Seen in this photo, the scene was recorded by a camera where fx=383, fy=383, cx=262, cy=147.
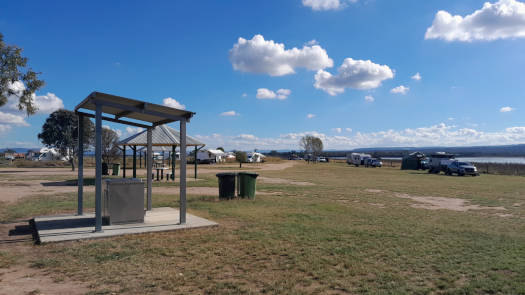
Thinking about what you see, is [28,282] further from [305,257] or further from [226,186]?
[226,186]

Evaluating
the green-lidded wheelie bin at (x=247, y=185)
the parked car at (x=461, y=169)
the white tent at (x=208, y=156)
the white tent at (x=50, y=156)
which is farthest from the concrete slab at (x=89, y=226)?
the white tent at (x=50, y=156)

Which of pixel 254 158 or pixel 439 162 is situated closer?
pixel 439 162

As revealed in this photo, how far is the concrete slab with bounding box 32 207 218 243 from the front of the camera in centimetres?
688

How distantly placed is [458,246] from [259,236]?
348cm

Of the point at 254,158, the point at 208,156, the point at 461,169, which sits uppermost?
the point at 208,156

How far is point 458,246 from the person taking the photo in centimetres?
660

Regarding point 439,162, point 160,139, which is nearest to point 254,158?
point 439,162

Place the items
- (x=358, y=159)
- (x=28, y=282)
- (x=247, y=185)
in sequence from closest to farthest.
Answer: (x=28, y=282) → (x=247, y=185) → (x=358, y=159)

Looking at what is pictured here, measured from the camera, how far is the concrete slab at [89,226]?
22.6 ft

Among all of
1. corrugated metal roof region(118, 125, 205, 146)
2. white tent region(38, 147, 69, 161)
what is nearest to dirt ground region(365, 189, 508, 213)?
corrugated metal roof region(118, 125, 205, 146)

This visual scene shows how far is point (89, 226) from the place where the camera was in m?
7.74

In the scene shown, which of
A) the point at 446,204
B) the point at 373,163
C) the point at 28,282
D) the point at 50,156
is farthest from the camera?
the point at 50,156

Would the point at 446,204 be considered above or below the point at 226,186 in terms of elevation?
below

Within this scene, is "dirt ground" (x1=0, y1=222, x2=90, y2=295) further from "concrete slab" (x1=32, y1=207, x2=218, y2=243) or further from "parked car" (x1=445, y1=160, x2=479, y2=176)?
"parked car" (x1=445, y1=160, x2=479, y2=176)
